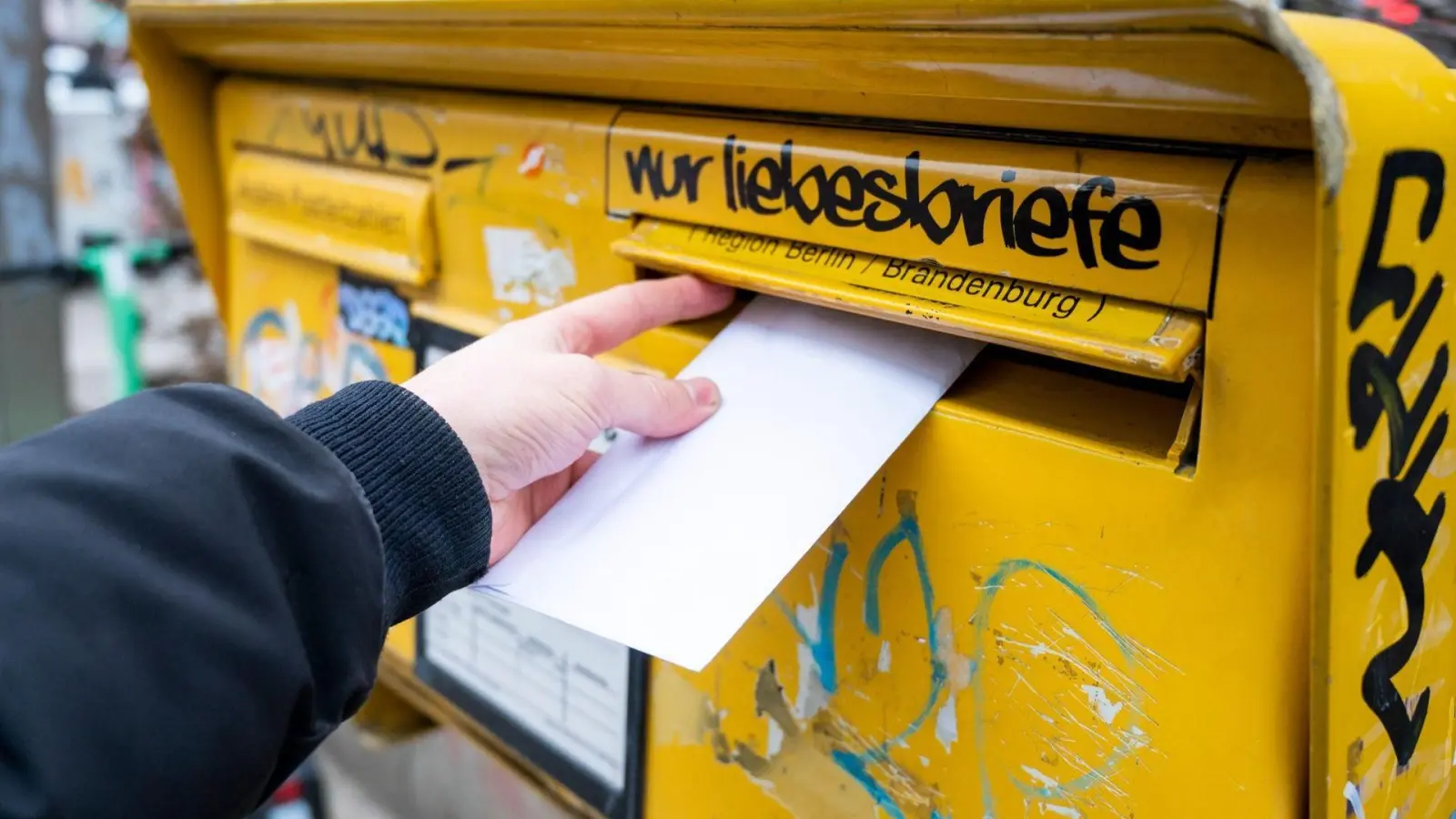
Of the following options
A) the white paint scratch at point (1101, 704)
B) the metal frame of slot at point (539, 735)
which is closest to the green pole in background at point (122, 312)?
the metal frame of slot at point (539, 735)

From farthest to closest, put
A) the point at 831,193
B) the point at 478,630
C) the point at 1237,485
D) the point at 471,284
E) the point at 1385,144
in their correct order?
the point at 478,630 → the point at 471,284 → the point at 831,193 → the point at 1237,485 → the point at 1385,144

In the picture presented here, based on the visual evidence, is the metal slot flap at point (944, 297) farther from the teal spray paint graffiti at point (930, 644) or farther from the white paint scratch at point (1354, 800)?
the white paint scratch at point (1354, 800)

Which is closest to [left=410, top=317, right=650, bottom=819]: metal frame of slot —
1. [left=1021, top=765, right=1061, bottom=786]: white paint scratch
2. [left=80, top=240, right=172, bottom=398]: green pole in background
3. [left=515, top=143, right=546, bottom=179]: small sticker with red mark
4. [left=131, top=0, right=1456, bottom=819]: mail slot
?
[left=131, top=0, right=1456, bottom=819]: mail slot

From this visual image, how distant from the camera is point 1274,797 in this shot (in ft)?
2.12

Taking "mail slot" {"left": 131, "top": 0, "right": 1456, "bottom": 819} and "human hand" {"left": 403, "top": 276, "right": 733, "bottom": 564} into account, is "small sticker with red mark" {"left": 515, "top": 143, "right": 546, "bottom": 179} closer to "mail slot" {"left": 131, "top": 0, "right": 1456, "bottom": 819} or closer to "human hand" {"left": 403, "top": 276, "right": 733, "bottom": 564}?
"mail slot" {"left": 131, "top": 0, "right": 1456, "bottom": 819}

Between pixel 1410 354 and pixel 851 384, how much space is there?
0.39 m

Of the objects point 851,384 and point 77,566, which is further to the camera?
point 851,384

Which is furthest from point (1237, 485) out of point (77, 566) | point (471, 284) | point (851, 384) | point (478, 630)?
point (478, 630)

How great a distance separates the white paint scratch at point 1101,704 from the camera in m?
0.73

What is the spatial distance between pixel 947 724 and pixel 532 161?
2.33 feet

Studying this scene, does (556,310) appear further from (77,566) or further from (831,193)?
(77,566)

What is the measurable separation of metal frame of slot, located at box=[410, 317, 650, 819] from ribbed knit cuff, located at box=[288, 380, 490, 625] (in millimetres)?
356

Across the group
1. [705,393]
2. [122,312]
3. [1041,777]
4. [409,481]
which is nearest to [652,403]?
[705,393]

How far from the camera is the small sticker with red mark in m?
1.09
